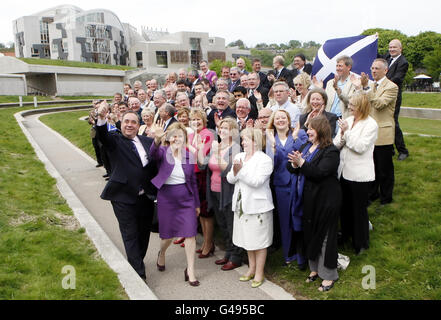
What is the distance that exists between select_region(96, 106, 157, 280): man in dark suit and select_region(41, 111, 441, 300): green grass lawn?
1885 mm

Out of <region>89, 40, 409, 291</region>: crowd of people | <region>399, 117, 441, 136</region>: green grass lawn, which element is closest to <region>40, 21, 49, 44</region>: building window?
<region>399, 117, 441, 136</region>: green grass lawn

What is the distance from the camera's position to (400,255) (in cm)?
453

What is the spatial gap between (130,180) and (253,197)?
60.9 inches

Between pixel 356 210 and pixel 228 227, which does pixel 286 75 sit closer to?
pixel 356 210

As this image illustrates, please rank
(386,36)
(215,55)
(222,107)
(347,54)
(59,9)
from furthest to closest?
(215,55), (59,9), (386,36), (347,54), (222,107)

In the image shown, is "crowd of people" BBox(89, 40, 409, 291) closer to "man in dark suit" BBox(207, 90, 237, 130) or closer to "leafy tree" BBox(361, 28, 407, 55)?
"man in dark suit" BBox(207, 90, 237, 130)

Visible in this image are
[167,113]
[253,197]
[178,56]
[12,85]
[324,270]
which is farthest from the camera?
[178,56]

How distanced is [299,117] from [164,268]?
292 centimetres

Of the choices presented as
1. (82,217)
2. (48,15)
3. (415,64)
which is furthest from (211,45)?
(82,217)

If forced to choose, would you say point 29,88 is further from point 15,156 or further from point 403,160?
point 403,160

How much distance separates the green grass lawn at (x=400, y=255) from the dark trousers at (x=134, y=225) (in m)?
1.76

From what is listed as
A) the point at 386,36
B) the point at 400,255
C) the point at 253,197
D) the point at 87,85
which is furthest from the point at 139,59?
the point at 400,255

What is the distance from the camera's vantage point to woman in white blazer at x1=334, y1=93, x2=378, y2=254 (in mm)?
4355

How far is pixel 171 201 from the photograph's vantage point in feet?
14.8
